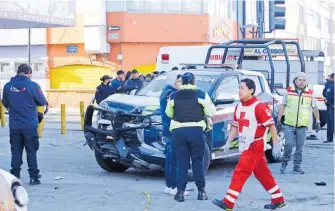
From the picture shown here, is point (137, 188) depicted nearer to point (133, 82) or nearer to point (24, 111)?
point (24, 111)

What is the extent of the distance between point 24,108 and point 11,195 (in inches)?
193

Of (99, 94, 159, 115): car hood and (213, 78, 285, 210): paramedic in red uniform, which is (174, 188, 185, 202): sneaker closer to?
(213, 78, 285, 210): paramedic in red uniform

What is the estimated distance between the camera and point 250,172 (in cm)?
870

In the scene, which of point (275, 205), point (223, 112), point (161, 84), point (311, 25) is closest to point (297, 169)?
point (223, 112)

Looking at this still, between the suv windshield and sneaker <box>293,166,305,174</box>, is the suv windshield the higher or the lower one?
the higher one

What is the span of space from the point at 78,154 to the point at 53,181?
12.0 feet

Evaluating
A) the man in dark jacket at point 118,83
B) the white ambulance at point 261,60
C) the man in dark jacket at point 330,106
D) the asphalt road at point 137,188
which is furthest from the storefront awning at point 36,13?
the man in dark jacket at point 330,106

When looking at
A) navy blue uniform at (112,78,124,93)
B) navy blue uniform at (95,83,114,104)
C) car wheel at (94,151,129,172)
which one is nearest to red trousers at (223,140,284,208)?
car wheel at (94,151,129,172)

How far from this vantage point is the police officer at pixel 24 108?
10.5 metres

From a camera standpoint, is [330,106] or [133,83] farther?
[330,106]

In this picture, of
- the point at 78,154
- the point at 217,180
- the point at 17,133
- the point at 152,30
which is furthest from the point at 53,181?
the point at 152,30

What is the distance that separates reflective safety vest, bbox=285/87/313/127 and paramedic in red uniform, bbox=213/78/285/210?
3.18 metres

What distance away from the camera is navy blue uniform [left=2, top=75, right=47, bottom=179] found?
1051 cm

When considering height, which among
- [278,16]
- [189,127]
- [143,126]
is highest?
[278,16]
